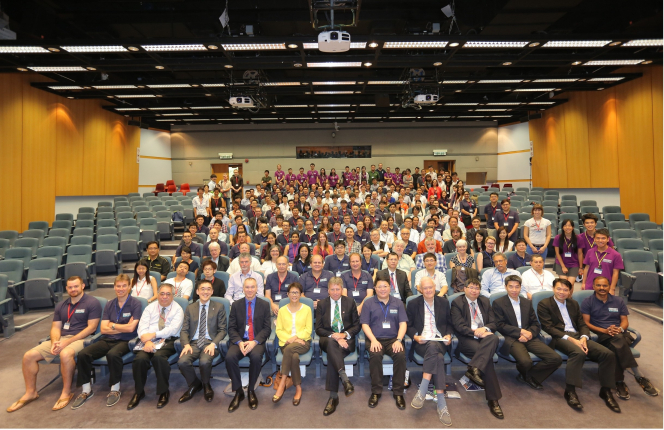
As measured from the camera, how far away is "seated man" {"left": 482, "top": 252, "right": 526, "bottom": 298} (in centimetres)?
443

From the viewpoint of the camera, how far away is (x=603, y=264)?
15.2 ft

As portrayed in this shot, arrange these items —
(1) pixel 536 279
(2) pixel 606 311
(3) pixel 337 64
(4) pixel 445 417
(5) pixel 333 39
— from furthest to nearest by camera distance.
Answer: (3) pixel 337 64 → (5) pixel 333 39 → (1) pixel 536 279 → (2) pixel 606 311 → (4) pixel 445 417

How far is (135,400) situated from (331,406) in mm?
1861

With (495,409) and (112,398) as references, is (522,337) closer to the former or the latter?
(495,409)

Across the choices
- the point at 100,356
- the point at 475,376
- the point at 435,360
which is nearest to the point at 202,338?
the point at 100,356

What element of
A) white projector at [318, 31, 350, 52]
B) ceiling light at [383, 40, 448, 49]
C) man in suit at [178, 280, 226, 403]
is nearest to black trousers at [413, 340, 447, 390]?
man in suit at [178, 280, 226, 403]

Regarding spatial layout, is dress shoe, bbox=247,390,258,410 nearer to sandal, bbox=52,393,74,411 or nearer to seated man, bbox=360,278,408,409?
seated man, bbox=360,278,408,409

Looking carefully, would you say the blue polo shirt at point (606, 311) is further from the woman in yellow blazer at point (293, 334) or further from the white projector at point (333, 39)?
the white projector at point (333, 39)

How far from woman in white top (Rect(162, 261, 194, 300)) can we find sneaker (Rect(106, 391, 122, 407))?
125 centimetres

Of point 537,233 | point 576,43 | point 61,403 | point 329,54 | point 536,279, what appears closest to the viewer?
point 61,403

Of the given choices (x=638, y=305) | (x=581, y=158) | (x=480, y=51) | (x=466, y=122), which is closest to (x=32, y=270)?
(x=480, y=51)

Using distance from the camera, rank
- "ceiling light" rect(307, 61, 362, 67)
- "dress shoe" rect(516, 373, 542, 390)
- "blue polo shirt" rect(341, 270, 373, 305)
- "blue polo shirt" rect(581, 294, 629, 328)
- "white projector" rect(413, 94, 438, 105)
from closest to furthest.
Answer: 1. "dress shoe" rect(516, 373, 542, 390)
2. "blue polo shirt" rect(581, 294, 629, 328)
3. "blue polo shirt" rect(341, 270, 373, 305)
4. "ceiling light" rect(307, 61, 362, 67)
5. "white projector" rect(413, 94, 438, 105)

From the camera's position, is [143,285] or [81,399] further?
[143,285]

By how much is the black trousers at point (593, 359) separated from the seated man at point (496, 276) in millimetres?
918
